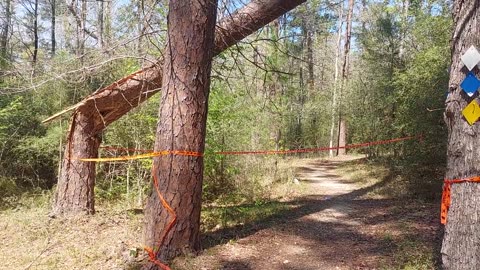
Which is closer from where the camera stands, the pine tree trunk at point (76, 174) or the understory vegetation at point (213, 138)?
the understory vegetation at point (213, 138)

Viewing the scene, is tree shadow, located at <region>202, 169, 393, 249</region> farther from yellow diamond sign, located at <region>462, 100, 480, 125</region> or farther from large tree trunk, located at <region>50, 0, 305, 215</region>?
yellow diamond sign, located at <region>462, 100, 480, 125</region>

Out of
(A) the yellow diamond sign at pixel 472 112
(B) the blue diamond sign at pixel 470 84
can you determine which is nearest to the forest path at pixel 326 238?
(A) the yellow diamond sign at pixel 472 112

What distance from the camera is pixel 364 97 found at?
14.1m

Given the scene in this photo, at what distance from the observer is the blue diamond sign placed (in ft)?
8.39

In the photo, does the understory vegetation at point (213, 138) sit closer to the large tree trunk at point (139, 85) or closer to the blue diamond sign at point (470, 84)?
the large tree trunk at point (139, 85)

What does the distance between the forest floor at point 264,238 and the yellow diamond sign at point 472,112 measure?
1.68 metres

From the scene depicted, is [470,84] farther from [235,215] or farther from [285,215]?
[235,215]

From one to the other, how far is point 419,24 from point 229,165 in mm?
7355

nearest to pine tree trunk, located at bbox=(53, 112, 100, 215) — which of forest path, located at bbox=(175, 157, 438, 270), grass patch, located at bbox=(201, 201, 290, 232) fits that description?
grass patch, located at bbox=(201, 201, 290, 232)

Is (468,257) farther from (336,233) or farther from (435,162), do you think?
(435,162)

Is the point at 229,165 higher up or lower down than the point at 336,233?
higher up

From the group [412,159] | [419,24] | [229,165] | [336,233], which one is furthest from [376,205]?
[419,24]

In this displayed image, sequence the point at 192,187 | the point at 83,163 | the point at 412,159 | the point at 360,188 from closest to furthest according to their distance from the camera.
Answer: the point at 192,187, the point at 83,163, the point at 412,159, the point at 360,188

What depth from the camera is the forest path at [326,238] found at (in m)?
3.77
